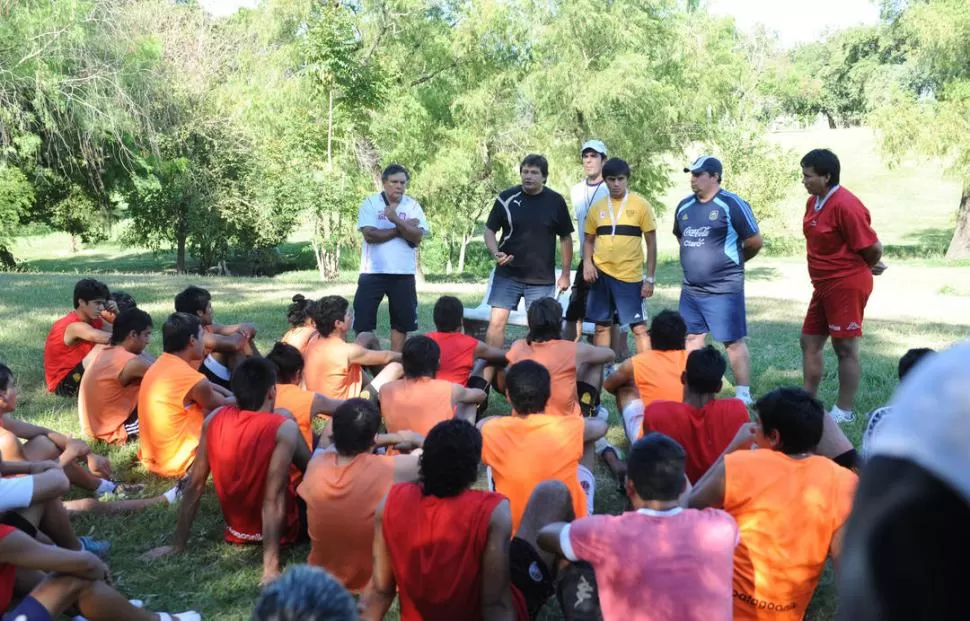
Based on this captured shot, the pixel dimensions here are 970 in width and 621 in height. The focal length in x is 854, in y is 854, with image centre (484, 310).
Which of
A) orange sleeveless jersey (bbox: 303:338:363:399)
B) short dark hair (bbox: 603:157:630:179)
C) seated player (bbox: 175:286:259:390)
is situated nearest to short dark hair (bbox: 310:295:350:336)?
orange sleeveless jersey (bbox: 303:338:363:399)

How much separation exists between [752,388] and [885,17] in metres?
29.0

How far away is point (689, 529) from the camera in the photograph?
3223 millimetres

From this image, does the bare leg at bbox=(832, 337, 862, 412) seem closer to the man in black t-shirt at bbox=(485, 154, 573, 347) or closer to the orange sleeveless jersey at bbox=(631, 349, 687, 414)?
the orange sleeveless jersey at bbox=(631, 349, 687, 414)

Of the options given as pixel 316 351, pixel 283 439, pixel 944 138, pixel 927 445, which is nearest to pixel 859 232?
pixel 316 351

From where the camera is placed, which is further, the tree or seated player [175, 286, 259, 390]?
the tree

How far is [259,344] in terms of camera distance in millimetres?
10008

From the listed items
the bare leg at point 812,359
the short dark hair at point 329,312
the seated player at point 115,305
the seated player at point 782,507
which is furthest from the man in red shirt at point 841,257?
the seated player at point 115,305

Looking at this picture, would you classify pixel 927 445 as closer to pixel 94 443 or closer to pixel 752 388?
pixel 94 443

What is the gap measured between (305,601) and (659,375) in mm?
4136

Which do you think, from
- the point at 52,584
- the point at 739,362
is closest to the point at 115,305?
the point at 52,584

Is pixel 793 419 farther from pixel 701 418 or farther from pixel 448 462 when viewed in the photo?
pixel 448 462

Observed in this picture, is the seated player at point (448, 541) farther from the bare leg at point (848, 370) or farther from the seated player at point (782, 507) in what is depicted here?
the bare leg at point (848, 370)

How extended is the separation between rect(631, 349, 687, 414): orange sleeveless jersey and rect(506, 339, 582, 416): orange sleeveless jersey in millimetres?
443

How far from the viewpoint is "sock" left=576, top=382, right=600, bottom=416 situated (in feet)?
21.6
